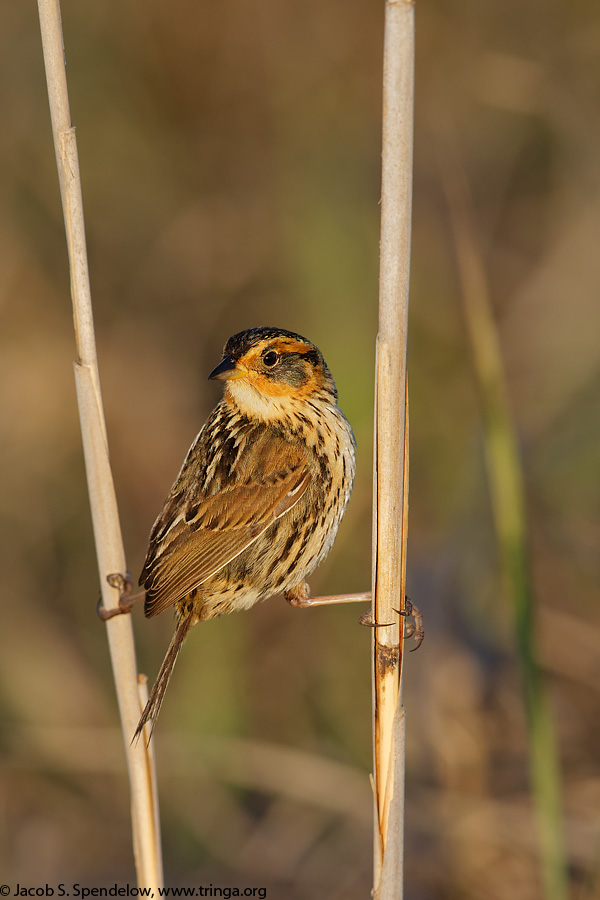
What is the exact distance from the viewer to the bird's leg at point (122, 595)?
263cm

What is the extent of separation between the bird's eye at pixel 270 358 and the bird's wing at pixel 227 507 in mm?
246

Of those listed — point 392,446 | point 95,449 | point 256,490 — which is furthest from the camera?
point 256,490

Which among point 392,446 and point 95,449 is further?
point 95,449

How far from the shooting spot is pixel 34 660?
496cm

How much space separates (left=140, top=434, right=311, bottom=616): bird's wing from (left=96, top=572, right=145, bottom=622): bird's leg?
0.90 ft

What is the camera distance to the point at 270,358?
3.22 metres

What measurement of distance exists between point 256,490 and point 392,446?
898 mm

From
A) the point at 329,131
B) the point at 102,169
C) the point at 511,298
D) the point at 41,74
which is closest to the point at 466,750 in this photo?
the point at 511,298

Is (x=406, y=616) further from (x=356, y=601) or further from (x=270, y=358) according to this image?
(x=270, y=358)

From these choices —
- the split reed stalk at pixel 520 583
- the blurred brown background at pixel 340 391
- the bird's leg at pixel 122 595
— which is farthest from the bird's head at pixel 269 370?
the blurred brown background at pixel 340 391

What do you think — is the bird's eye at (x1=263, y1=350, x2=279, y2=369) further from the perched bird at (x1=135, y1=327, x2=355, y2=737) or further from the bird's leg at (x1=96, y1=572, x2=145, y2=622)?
the bird's leg at (x1=96, y1=572, x2=145, y2=622)

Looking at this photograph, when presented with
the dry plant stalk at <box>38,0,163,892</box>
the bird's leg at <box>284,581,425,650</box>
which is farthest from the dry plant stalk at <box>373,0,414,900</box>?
the dry plant stalk at <box>38,0,163,892</box>

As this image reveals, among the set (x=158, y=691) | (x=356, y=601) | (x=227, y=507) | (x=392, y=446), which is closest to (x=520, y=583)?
(x=356, y=601)

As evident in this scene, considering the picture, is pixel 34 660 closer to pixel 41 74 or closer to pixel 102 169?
pixel 102 169
